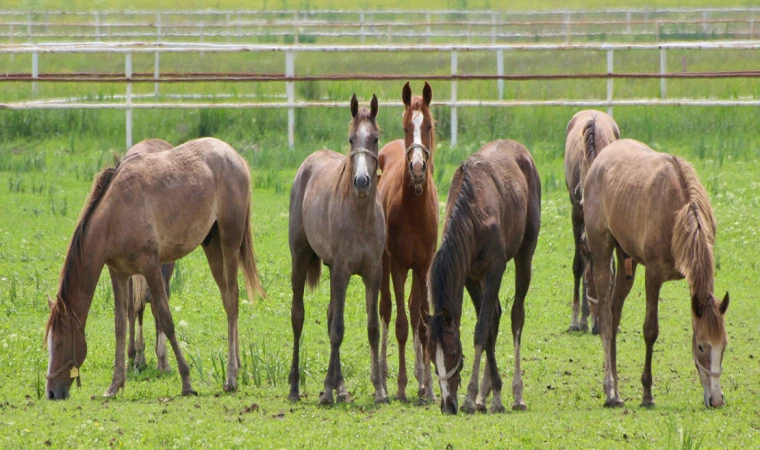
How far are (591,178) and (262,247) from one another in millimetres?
5313

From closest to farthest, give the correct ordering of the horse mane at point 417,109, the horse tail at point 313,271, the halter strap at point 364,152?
the halter strap at point 364,152, the horse mane at point 417,109, the horse tail at point 313,271

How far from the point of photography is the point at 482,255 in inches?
286

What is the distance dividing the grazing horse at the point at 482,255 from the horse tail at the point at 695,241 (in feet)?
3.89

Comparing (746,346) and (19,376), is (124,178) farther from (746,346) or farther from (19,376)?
(746,346)

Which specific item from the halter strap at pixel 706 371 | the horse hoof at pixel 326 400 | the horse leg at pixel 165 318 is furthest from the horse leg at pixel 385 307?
the halter strap at pixel 706 371

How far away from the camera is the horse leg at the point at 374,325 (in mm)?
7395

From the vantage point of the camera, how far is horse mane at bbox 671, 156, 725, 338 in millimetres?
6719

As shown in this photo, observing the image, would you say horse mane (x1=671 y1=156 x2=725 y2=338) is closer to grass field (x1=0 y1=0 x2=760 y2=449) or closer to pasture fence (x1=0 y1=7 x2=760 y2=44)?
grass field (x1=0 y1=0 x2=760 y2=449)

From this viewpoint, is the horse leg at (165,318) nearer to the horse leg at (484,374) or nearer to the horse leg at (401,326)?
the horse leg at (401,326)

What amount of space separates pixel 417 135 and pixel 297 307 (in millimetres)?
1621

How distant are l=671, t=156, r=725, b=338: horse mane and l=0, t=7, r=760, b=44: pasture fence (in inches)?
850

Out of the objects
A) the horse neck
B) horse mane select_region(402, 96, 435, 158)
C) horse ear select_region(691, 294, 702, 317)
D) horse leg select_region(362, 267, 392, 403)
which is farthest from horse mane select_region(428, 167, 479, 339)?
the horse neck

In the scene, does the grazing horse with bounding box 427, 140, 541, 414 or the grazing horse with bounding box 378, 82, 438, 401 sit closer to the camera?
the grazing horse with bounding box 427, 140, 541, 414

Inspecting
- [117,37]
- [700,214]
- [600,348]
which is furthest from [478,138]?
[117,37]
